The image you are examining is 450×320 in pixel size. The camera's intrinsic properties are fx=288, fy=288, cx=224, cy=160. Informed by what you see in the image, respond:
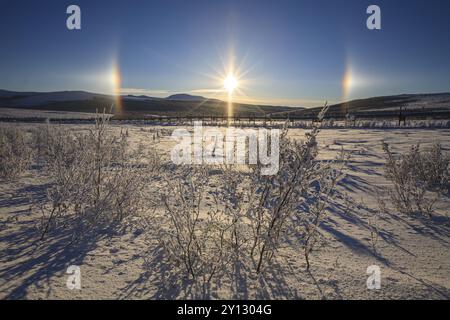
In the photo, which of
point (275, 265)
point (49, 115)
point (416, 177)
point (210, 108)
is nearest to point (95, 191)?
point (275, 265)

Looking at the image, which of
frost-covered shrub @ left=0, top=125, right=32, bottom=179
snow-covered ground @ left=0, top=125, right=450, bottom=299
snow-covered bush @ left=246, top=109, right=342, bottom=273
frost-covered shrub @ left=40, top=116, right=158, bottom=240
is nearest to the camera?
snow-covered ground @ left=0, top=125, right=450, bottom=299

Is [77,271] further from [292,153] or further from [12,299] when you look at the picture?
[292,153]

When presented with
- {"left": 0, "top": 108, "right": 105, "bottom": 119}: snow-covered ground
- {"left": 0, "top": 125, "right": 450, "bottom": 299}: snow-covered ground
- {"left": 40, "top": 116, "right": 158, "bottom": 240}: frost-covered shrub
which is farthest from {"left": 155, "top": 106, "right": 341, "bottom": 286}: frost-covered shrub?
{"left": 0, "top": 108, "right": 105, "bottom": 119}: snow-covered ground

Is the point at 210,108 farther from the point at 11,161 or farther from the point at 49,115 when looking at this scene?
the point at 11,161

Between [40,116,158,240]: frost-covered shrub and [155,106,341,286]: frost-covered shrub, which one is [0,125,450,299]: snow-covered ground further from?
[40,116,158,240]: frost-covered shrub

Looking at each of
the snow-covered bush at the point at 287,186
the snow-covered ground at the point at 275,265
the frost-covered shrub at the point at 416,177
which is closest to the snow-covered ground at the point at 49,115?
the snow-covered ground at the point at 275,265

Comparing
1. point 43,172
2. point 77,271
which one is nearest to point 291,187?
point 77,271
